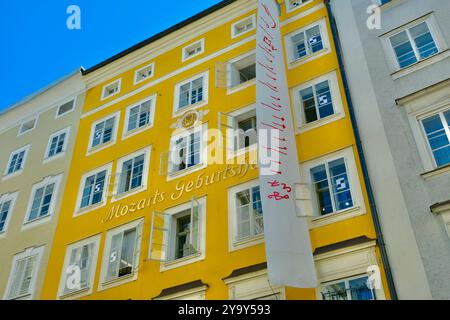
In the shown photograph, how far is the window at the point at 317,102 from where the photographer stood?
1909 centimetres

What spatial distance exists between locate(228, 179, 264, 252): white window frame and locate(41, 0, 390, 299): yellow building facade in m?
0.04

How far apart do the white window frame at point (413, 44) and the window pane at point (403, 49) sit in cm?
13

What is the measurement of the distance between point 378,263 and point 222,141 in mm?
8234

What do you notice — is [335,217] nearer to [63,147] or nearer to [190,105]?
[190,105]

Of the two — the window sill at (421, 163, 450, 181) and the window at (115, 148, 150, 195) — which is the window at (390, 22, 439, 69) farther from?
the window at (115, 148, 150, 195)

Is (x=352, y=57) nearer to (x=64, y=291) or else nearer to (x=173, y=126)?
(x=173, y=126)

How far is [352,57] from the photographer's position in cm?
1939

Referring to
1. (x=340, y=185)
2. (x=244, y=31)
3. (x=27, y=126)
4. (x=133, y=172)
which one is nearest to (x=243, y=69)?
(x=244, y=31)

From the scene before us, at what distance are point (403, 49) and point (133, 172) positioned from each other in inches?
454

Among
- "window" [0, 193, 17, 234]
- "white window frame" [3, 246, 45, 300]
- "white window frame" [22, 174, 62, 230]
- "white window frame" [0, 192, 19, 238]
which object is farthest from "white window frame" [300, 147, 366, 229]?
"window" [0, 193, 17, 234]

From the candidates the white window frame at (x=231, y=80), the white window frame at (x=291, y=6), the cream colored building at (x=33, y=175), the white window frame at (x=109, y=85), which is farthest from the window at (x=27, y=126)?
the white window frame at (x=291, y=6)

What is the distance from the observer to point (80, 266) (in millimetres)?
21141

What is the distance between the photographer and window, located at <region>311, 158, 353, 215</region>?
16.5 meters
